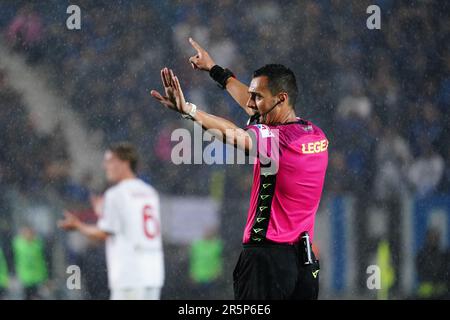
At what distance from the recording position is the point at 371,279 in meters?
7.84

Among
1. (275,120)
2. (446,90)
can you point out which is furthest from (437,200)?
(275,120)

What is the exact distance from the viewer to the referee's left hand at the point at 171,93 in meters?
3.60

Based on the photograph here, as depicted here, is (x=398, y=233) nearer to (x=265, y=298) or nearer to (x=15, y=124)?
(x=15, y=124)

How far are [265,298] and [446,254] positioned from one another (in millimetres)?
4257

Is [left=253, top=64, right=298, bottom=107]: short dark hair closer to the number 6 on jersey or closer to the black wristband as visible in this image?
the black wristband

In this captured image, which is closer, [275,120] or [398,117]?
[275,120]

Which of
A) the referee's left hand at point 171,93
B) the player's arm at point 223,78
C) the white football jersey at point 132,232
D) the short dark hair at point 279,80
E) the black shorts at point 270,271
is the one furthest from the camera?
the white football jersey at point 132,232

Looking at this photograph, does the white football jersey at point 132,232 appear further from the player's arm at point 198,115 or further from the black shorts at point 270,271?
the player's arm at point 198,115

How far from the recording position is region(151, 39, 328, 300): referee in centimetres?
409

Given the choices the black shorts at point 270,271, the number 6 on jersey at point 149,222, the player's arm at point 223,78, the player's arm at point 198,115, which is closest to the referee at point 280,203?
the black shorts at point 270,271

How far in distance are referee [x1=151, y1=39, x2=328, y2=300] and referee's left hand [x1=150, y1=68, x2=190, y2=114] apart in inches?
16.9

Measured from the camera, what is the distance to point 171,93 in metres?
3.64

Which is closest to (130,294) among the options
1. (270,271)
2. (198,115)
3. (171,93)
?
(270,271)

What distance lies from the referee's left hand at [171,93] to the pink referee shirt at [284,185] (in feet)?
1.66
